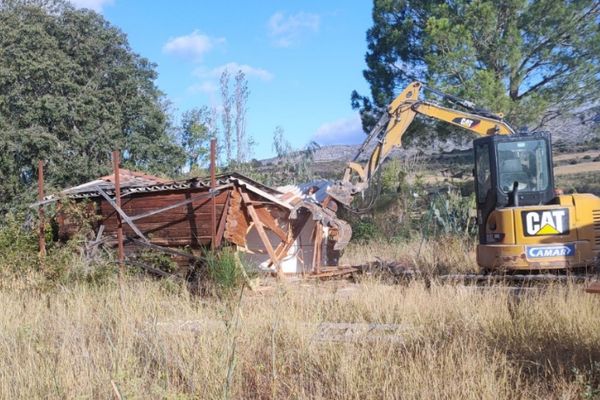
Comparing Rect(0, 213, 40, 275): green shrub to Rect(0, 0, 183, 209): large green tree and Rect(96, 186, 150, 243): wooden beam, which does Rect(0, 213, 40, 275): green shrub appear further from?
Rect(0, 0, 183, 209): large green tree

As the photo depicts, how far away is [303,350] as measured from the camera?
5633mm

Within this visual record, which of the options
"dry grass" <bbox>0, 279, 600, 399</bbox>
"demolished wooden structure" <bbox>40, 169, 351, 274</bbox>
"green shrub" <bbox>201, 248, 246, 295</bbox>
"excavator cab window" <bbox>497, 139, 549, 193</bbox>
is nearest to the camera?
"dry grass" <bbox>0, 279, 600, 399</bbox>

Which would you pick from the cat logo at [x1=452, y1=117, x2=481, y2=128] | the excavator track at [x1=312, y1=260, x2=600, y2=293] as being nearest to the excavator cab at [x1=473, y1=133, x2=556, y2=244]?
the excavator track at [x1=312, y1=260, x2=600, y2=293]

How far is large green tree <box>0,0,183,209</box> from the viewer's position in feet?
66.6

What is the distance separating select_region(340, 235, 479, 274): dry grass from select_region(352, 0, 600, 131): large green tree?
5558mm

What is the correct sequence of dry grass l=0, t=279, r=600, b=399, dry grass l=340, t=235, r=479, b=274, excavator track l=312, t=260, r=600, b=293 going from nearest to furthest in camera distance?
dry grass l=0, t=279, r=600, b=399 < excavator track l=312, t=260, r=600, b=293 < dry grass l=340, t=235, r=479, b=274

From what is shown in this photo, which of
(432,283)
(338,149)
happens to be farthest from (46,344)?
(338,149)

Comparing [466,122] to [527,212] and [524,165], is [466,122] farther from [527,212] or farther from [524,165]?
[527,212]

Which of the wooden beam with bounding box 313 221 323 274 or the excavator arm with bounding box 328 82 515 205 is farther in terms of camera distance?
the excavator arm with bounding box 328 82 515 205

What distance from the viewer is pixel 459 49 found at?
63.8 ft

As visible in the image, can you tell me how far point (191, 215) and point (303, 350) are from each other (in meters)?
5.14

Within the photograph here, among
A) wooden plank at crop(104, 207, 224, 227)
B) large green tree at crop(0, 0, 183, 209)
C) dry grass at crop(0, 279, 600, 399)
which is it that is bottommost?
dry grass at crop(0, 279, 600, 399)

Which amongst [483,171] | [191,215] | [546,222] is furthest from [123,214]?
[546,222]

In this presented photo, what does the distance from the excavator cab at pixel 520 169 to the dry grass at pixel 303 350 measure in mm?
2392
